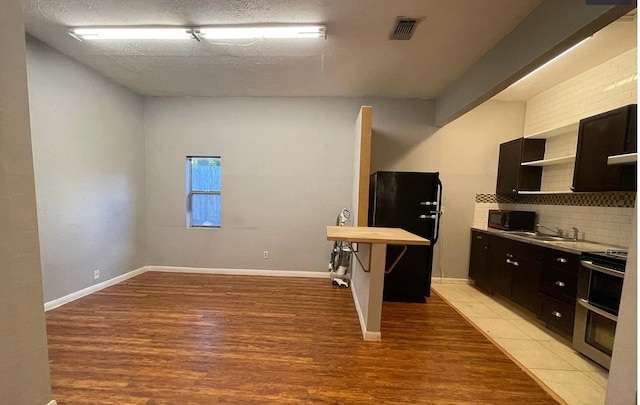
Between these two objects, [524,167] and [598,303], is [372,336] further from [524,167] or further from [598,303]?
[524,167]

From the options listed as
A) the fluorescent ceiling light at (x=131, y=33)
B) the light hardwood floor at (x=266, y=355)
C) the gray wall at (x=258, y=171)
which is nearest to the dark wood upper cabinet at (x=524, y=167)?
the gray wall at (x=258, y=171)

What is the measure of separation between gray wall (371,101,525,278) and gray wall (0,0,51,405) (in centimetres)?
355

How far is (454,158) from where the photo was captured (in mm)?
3785

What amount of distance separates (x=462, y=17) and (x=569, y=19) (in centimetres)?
69

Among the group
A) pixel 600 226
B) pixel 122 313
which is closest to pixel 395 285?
pixel 600 226

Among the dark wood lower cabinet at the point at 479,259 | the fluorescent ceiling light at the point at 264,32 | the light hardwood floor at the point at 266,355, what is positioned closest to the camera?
the light hardwood floor at the point at 266,355

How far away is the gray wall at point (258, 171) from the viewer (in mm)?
3838

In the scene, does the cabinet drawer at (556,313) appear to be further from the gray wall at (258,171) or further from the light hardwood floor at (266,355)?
the gray wall at (258,171)

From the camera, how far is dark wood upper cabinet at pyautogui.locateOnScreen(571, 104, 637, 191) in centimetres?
202

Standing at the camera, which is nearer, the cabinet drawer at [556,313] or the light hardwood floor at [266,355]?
the light hardwood floor at [266,355]

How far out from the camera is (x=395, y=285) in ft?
10.5

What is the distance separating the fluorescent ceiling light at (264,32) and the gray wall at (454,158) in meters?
1.85

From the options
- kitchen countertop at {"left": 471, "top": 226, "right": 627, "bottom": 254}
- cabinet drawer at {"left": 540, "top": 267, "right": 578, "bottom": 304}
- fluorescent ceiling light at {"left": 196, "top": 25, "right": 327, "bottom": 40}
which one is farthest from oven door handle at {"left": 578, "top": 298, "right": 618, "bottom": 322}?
fluorescent ceiling light at {"left": 196, "top": 25, "right": 327, "bottom": 40}

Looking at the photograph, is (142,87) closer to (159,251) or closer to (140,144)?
(140,144)
